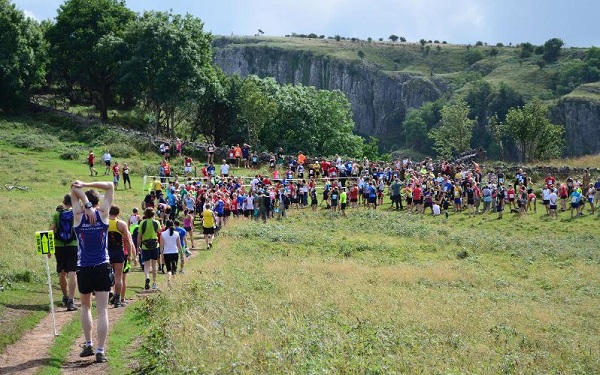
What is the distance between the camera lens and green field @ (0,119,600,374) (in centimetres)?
1171

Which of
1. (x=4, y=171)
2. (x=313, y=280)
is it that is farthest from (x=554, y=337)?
(x=4, y=171)

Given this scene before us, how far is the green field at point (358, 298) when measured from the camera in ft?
38.4

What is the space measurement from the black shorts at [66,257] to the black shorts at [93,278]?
4298mm

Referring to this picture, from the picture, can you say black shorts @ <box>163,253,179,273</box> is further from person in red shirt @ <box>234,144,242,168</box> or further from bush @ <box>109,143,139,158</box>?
bush @ <box>109,143,139,158</box>

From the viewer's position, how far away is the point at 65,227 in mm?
15375

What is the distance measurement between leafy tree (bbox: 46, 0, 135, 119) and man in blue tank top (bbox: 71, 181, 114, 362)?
52268 mm

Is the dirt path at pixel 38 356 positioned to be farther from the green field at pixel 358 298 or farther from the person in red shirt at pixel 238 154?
the person in red shirt at pixel 238 154

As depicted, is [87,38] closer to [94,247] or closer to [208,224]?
[208,224]

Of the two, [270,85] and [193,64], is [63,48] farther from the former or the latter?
[270,85]

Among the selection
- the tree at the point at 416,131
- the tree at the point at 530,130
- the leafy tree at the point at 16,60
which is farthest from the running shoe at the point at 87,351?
the tree at the point at 416,131

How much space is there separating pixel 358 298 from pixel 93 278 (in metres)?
8.23

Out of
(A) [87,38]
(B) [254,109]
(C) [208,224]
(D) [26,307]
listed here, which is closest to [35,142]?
(A) [87,38]

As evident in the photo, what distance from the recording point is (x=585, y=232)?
1348 inches

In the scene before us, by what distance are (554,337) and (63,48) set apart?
5587cm
